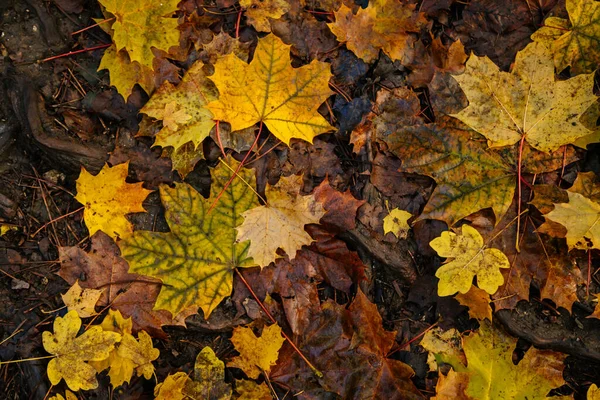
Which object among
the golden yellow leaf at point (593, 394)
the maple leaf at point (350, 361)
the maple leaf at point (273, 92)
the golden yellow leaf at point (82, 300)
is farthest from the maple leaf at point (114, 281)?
the golden yellow leaf at point (593, 394)

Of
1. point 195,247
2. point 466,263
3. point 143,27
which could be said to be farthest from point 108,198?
point 466,263

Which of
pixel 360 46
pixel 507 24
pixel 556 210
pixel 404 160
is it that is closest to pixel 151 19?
pixel 360 46

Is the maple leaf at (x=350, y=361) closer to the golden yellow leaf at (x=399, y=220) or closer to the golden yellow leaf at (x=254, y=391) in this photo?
the golden yellow leaf at (x=254, y=391)

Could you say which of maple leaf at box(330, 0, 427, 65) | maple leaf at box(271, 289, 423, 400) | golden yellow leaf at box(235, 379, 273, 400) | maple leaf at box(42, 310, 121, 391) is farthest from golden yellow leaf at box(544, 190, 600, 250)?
maple leaf at box(42, 310, 121, 391)

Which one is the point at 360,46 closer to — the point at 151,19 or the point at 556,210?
the point at 151,19

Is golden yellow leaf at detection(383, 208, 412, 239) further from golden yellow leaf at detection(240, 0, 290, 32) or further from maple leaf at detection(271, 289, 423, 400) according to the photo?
golden yellow leaf at detection(240, 0, 290, 32)
